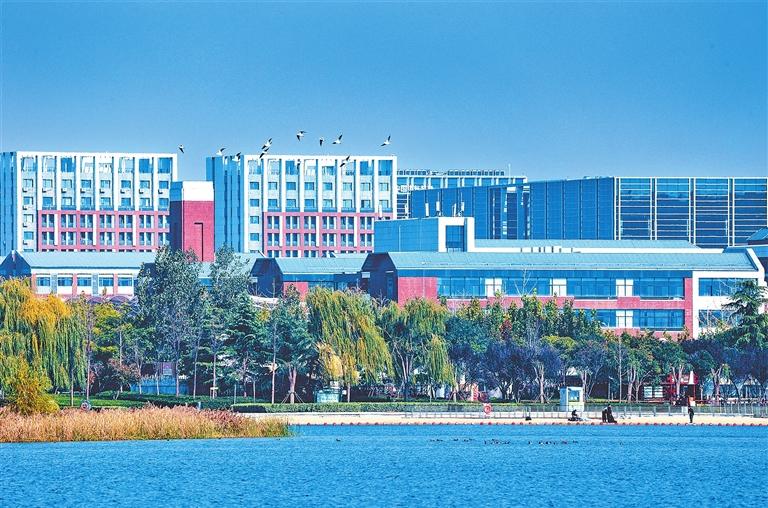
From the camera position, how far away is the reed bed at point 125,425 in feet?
262

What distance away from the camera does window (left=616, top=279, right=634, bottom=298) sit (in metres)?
152

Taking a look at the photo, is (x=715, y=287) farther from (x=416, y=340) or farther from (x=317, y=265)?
A: (x=416, y=340)

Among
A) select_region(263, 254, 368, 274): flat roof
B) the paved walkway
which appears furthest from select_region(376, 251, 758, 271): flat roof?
the paved walkway

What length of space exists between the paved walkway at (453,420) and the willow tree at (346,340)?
16.1 ft

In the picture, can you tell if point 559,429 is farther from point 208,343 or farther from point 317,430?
point 208,343

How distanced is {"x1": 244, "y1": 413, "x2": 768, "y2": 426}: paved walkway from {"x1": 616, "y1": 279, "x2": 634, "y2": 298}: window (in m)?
46.2

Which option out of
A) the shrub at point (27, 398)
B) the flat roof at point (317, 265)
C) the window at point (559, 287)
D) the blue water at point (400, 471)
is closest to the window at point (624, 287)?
the window at point (559, 287)

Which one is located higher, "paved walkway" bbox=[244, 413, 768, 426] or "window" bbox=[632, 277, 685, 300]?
"window" bbox=[632, 277, 685, 300]

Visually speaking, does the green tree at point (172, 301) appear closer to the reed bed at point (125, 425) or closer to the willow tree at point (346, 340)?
the willow tree at point (346, 340)

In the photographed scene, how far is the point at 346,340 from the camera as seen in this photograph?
11050 centimetres

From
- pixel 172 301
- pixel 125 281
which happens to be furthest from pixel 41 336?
pixel 125 281

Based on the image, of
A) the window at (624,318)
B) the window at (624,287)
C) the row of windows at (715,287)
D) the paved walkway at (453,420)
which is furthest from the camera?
the row of windows at (715,287)

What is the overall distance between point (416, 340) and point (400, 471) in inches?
1708

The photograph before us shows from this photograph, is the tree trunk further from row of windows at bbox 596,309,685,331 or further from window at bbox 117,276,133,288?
window at bbox 117,276,133,288
